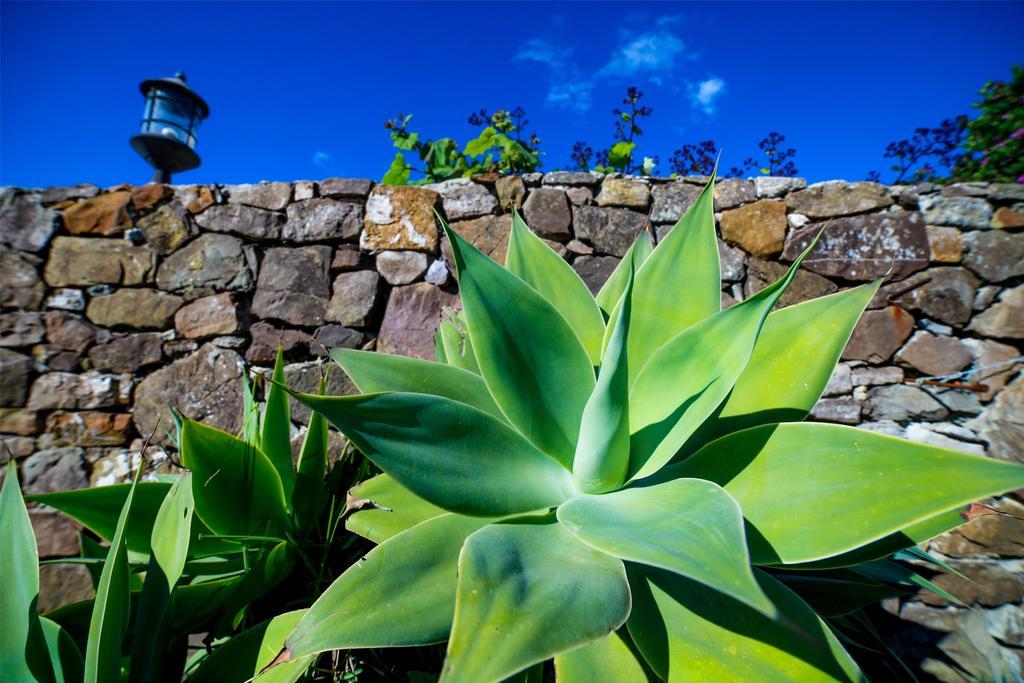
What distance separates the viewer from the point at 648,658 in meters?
0.53

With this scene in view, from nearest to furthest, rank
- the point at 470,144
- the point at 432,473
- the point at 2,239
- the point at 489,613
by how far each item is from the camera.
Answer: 1. the point at 489,613
2. the point at 432,473
3. the point at 2,239
4. the point at 470,144

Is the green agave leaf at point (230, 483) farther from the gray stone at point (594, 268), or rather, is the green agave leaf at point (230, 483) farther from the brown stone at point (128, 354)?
the brown stone at point (128, 354)

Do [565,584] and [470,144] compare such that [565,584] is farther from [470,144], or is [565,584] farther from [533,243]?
[470,144]

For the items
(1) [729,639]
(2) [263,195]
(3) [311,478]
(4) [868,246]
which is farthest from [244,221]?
(4) [868,246]

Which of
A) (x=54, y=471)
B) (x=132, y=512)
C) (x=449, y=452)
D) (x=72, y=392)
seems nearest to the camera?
(x=449, y=452)

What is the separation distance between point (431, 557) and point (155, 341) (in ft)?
8.31

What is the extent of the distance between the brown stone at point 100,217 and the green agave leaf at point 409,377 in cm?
259

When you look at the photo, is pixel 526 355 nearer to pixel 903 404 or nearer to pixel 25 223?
pixel 903 404

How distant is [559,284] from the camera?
33.4 inches

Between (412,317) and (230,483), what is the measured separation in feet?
5.21

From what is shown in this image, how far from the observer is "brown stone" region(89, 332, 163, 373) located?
8.08 feet

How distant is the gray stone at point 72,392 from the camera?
94.7 inches

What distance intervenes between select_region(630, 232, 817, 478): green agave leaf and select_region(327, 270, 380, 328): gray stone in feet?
6.17

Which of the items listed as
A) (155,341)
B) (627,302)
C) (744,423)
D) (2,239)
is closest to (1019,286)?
(744,423)
